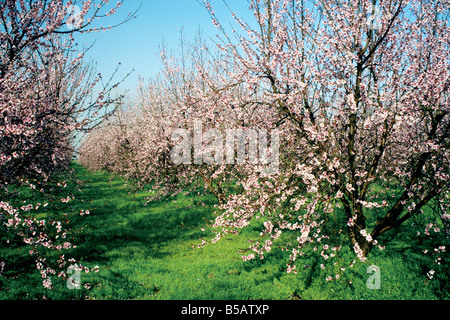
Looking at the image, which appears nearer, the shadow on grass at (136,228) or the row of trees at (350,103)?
the row of trees at (350,103)

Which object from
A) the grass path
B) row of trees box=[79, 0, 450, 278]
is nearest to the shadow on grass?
the grass path

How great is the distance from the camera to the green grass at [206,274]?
618 centimetres

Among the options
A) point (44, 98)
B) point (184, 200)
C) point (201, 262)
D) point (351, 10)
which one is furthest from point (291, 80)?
point (184, 200)

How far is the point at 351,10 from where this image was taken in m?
6.01

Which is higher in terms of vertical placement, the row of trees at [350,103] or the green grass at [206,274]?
the row of trees at [350,103]

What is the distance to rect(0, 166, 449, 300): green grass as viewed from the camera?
243 inches

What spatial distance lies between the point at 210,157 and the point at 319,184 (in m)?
7.63

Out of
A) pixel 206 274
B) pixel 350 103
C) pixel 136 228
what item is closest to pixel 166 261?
pixel 206 274

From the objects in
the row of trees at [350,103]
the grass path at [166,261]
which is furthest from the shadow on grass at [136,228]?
the row of trees at [350,103]

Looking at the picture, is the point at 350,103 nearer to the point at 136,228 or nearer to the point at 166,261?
the point at 166,261

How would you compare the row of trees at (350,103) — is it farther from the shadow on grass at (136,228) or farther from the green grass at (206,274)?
the shadow on grass at (136,228)

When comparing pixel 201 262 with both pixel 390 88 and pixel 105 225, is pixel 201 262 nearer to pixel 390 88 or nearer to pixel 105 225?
pixel 105 225

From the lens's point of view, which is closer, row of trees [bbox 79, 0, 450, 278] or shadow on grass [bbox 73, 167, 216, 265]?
row of trees [bbox 79, 0, 450, 278]

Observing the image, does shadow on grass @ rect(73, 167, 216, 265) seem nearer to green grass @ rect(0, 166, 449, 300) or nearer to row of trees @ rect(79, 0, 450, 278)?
green grass @ rect(0, 166, 449, 300)
